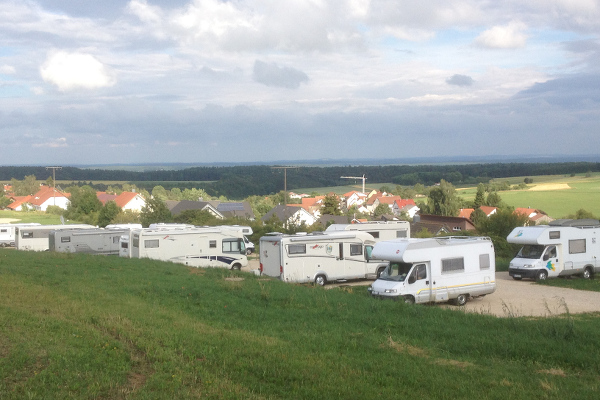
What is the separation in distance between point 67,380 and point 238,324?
194 inches

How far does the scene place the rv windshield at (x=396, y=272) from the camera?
17.4m

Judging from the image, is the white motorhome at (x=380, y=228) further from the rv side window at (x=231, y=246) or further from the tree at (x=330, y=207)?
the tree at (x=330, y=207)

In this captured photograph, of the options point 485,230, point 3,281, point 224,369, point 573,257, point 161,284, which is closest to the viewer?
point 224,369

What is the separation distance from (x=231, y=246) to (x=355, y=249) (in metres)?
7.48

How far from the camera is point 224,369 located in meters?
7.60

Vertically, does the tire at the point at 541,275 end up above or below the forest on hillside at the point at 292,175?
below

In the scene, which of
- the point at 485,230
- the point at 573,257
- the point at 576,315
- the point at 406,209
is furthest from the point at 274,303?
the point at 406,209

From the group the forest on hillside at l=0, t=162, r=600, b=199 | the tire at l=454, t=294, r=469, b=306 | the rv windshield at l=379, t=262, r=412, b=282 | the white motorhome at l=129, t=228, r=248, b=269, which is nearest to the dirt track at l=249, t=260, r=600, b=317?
the tire at l=454, t=294, r=469, b=306

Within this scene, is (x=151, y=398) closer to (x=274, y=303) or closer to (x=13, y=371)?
(x=13, y=371)

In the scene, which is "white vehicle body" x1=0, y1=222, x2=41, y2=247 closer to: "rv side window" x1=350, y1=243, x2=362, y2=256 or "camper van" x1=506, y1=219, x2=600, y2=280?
"rv side window" x1=350, y1=243, x2=362, y2=256

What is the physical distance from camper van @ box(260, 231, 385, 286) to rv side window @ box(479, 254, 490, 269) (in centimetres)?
560

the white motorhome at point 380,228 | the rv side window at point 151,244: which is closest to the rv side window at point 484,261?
the white motorhome at point 380,228

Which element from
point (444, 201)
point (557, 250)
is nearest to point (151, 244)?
point (557, 250)

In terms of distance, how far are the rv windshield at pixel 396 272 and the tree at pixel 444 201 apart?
2056 inches
